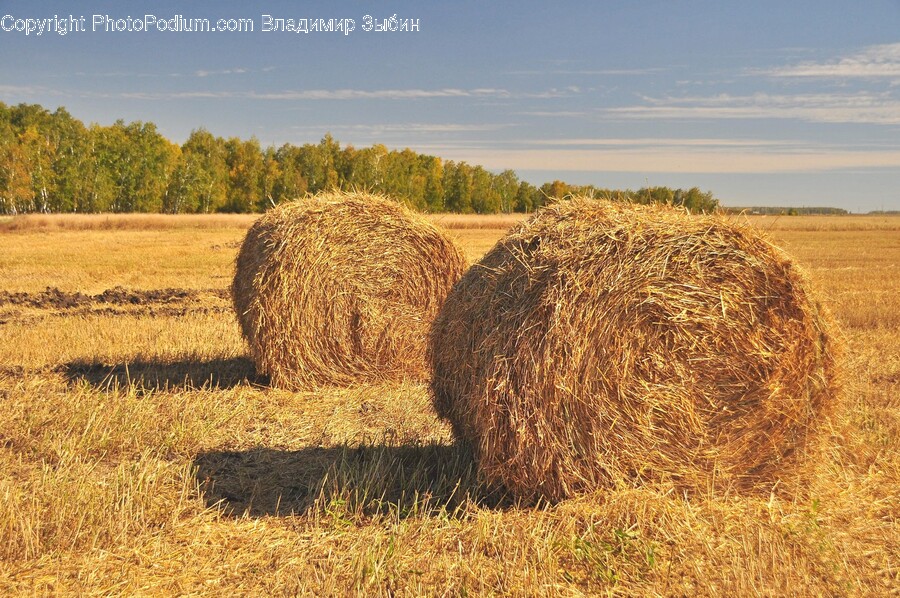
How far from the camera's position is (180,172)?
77.2 m

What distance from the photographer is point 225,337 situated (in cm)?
1202

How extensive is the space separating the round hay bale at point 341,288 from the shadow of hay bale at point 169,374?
592mm

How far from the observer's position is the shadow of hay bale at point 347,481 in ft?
18.5

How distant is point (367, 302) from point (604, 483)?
4596mm

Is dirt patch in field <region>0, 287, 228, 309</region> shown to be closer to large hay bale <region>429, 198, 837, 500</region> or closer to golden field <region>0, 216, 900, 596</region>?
golden field <region>0, 216, 900, 596</region>

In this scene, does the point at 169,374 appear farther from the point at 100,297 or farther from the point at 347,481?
the point at 100,297

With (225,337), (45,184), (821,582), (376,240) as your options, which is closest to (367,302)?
(376,240)

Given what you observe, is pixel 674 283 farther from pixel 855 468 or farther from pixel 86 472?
pixel 86 472

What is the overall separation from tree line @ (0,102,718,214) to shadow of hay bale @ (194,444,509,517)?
178 feet

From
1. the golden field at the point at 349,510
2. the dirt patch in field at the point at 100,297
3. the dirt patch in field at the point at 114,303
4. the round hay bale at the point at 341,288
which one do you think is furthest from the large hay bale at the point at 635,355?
the dirt patch in field at the point at 100,297

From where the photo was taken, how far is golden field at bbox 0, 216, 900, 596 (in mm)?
4504

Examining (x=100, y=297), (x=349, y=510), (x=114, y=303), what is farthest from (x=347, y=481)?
(x=100, y=297)

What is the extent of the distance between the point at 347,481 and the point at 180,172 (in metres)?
76.8

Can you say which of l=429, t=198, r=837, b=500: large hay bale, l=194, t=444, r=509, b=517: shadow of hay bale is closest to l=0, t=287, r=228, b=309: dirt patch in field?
l=194, t=444, r=509, b=517: shadow of hay bale
